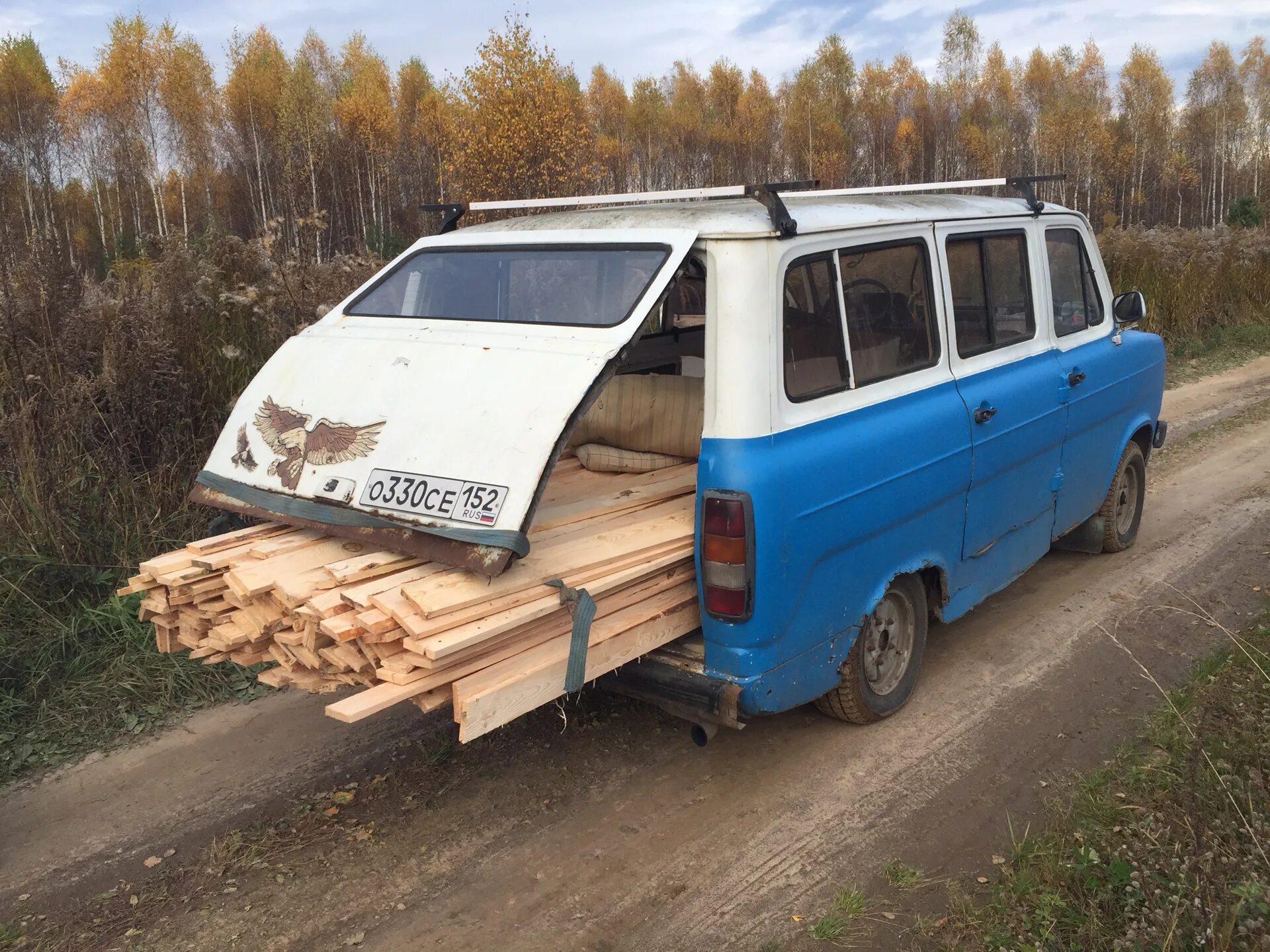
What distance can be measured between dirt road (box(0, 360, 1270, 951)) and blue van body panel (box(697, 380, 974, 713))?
0.49 meters

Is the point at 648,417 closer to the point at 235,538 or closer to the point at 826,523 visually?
the point at 826,523

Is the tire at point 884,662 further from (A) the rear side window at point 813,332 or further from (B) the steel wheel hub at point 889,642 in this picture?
(A) the rear side window at point 813,332

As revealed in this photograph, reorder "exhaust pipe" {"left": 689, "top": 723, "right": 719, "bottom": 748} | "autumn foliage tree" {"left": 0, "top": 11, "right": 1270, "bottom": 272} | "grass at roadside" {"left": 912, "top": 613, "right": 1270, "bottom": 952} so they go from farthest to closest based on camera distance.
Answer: "autumn foliage tree" {"left": 0, "top": 11, "right": 1270, "bottom": 272} < "exhaust pipe" {"left": 689, "top": 723, "right": 719, "bottom": 748} < "grass at roadside" {"left": 912, "top": 613, "right": 1270, "bottom": 952}

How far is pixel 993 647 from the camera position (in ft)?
16.7

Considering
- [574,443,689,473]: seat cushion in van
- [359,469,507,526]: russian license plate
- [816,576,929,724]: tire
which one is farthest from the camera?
[574,443,689,473]: seat cushion in van

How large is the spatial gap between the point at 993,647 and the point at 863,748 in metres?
1.34

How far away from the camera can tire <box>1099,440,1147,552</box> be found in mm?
6094

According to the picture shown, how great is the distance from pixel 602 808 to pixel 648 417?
1777 mm

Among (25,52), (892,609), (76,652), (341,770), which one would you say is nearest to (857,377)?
(892,609)

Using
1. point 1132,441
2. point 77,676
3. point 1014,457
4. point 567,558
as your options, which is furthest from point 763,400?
point 1132,441

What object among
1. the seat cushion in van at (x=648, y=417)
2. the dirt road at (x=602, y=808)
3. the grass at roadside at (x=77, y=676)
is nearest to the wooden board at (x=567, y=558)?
the seat cushion in van at (x=648, y=417)

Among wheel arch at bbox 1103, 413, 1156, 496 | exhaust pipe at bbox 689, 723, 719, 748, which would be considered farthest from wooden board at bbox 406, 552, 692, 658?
wheel arch at bbox 1103, 413, 1156, 496

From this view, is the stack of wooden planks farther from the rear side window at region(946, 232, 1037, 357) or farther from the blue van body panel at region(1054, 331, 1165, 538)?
the blue van body panel at region(1054, 331, 1165, 538)

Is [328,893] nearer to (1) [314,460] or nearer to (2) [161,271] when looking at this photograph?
(1) [314,460]
